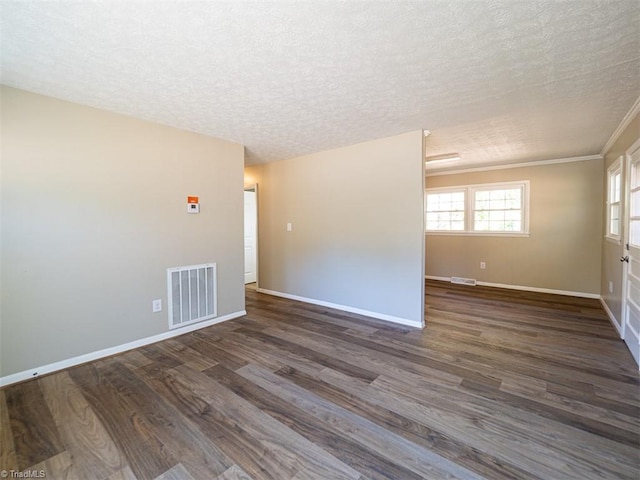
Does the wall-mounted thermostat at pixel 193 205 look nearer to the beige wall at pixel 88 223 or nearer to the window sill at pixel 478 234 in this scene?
the beige wall at pixel 88 223

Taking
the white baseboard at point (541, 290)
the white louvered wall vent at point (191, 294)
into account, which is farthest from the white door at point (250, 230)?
the white baseboard at point (541, 290)

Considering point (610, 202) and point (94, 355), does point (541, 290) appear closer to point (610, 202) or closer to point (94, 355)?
point (610, 202)

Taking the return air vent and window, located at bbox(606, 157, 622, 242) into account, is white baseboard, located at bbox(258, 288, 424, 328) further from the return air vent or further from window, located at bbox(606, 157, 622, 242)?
the return air vent

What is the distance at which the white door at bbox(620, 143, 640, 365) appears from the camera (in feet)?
8.83

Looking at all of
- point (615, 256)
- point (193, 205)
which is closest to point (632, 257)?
point (615, 256)

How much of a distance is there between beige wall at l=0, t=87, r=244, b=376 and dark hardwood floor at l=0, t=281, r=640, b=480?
342 mm

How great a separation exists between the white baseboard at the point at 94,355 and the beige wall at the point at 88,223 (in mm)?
43

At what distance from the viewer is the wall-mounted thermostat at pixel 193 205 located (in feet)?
11.0

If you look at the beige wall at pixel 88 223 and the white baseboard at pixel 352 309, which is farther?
the white baseboard at pixel 352 309

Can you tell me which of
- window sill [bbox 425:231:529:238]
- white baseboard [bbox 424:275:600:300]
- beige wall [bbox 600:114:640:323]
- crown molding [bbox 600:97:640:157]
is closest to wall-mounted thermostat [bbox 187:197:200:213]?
crown molding [bbox 600:97:640:157]

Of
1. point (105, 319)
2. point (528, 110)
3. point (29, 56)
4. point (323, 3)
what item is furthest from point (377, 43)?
point (105, 319)

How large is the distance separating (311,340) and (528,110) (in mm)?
3218

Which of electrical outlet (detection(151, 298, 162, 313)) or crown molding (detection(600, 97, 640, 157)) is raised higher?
crown molding (detection(600, 97, 640, 157))

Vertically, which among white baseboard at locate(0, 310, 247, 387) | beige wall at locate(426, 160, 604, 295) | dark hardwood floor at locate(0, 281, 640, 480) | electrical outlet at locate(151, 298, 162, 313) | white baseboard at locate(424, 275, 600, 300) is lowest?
dark hardwood floor at locate(0, 281, 640, 480)
